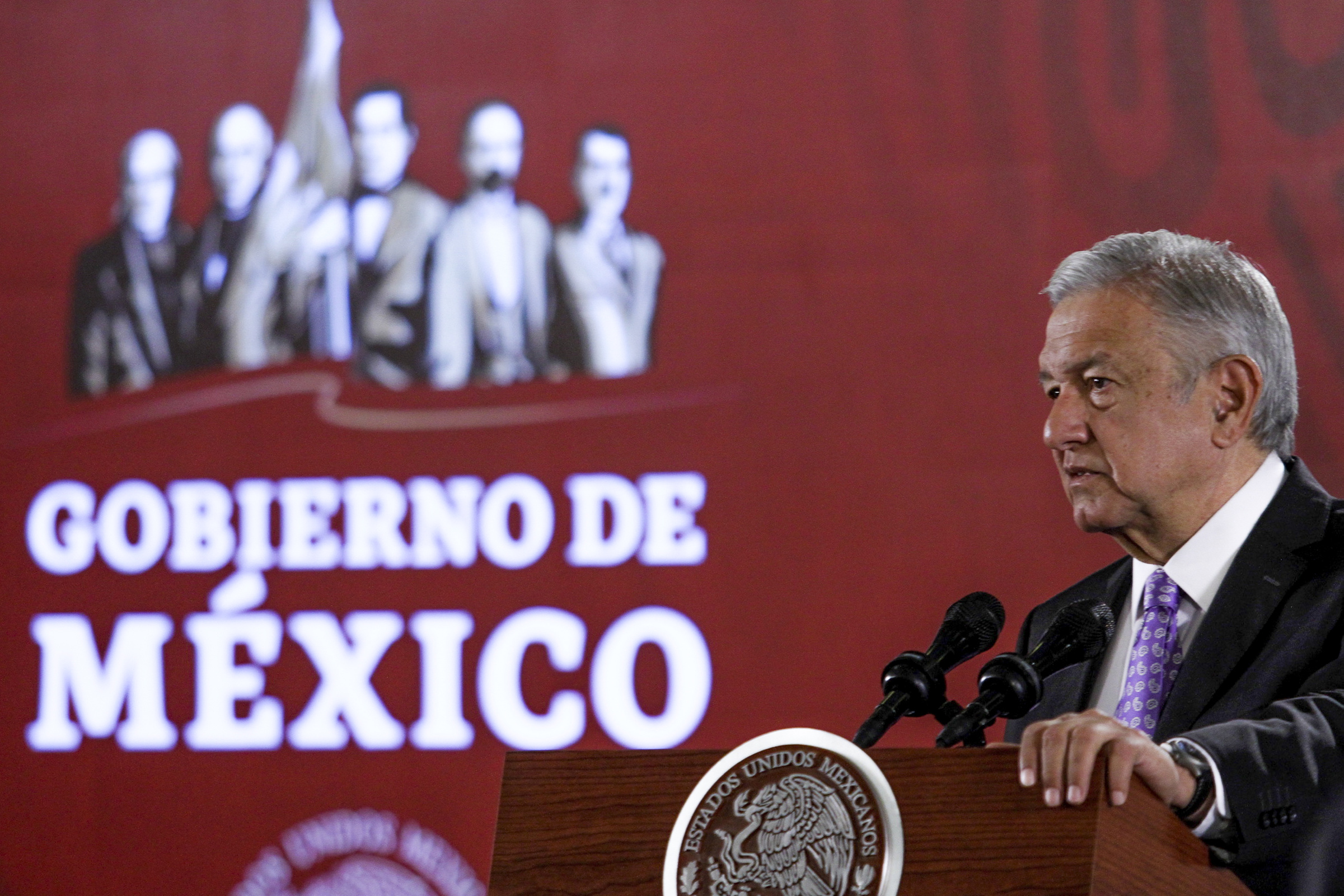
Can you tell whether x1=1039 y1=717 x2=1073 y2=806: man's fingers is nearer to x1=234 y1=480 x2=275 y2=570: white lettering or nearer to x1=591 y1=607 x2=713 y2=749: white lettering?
x1=591 y1=607 x2=713 y2=749: white lettering

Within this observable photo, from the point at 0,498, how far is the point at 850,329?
1994mm

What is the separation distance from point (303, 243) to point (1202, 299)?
2162 millimetres

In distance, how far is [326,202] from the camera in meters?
3.26

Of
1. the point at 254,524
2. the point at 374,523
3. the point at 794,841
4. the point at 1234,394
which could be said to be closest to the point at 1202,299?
the point at 1234,394

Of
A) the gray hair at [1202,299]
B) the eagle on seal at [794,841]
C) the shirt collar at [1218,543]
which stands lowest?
the eagle on seal at [794,841]

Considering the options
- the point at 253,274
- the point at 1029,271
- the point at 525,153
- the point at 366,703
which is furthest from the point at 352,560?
the point at 1029,271

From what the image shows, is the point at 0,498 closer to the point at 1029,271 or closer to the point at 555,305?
the point at 555,305

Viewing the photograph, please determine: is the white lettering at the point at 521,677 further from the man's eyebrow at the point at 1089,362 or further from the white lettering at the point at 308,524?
the man's eyebrow at the point at 1089,362

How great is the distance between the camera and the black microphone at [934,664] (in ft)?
4.37

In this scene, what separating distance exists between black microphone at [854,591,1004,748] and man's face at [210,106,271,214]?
2.34m

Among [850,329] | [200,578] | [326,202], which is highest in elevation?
[326,202]

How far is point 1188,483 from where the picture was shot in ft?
5.66

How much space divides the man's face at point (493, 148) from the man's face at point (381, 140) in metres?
0.14

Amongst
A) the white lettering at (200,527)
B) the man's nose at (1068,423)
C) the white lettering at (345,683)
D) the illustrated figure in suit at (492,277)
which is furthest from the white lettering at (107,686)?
the man's nose at (1068,423)
